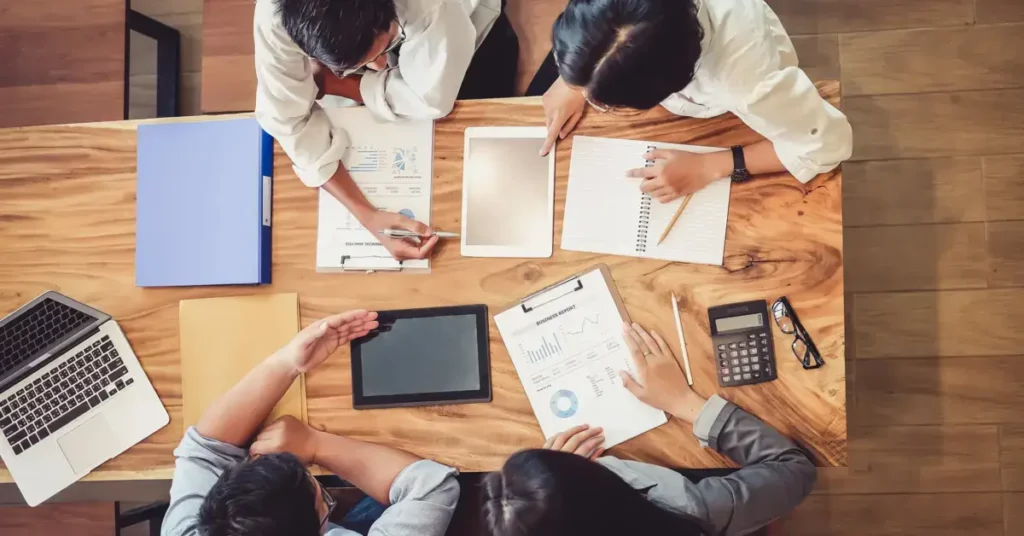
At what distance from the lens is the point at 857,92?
1614 mm

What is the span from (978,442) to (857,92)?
2.80 feet

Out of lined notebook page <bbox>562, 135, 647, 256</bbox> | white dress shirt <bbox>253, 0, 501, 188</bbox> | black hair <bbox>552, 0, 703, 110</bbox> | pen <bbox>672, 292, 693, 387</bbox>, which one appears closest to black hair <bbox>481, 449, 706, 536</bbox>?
pen <bbox>672, 292, 693, 387</bbox>

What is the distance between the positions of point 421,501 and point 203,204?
62 centimetres

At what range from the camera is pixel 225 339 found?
117cm

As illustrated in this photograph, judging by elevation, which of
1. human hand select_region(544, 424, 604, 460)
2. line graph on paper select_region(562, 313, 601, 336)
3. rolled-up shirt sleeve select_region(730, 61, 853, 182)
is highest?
rolled-up shirt sleeve select_region(730, 61, 853, 182)

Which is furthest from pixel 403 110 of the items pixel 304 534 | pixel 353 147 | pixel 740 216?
pixel 304 534

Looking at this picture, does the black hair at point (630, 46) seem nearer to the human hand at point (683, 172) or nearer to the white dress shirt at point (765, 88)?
the white dress shirt at point (765, 88)

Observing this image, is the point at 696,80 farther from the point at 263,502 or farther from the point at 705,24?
the point at 263,502

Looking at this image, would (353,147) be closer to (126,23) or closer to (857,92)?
(126,23)

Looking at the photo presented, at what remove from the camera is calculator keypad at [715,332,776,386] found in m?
Answer: 1.04

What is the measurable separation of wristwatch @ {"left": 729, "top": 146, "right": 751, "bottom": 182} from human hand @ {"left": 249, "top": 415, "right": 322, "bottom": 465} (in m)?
0.80

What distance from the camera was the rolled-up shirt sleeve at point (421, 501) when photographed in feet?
3.49

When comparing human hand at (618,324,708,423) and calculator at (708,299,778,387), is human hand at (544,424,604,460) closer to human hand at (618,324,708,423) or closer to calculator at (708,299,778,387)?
human hand at (618,324,708,423)

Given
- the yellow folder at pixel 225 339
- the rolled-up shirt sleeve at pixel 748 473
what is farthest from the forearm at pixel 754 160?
the yellow folder at pixel 225 339
